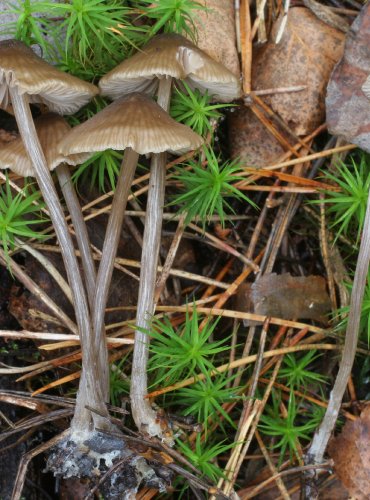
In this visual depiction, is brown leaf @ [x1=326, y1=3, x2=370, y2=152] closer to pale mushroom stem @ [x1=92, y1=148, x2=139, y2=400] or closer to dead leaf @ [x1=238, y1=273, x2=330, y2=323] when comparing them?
dead leaf @ [x1=238, y1=273, x2=330, y2=323]

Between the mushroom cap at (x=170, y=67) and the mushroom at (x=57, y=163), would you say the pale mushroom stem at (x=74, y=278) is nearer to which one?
the mushroom at (x=57, y=163)

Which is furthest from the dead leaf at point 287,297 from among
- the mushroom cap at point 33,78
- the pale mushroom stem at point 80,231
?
the mushroom cap at point 33,78

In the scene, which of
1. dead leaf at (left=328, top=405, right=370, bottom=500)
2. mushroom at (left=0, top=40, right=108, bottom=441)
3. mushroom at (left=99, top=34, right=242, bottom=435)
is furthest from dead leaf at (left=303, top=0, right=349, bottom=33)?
dead leaf at (left=328, top=405, right=370, bottom=500)

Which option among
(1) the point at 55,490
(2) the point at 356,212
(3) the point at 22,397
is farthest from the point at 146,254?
(1) the point at 55,490

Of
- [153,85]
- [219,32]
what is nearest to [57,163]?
[153,85]

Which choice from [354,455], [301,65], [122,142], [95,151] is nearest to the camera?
[122,142]

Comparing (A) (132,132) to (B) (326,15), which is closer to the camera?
(A) (132,132)

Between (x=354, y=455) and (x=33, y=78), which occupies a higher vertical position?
(x=33, y=78)

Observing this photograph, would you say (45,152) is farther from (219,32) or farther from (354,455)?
(354,455)
